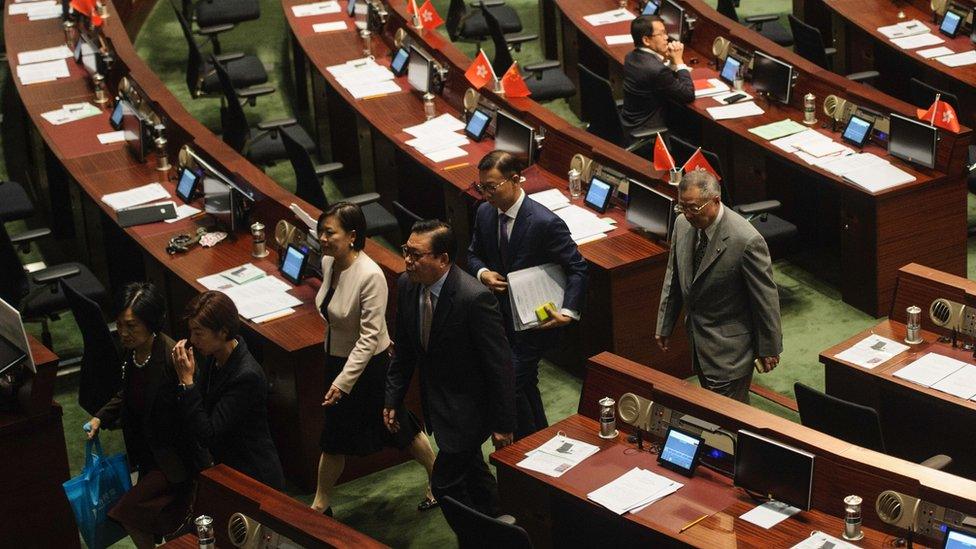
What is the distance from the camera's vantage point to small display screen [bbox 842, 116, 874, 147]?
24.4 ft

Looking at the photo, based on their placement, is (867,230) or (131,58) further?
(131,58)

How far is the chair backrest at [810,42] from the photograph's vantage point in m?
9.22

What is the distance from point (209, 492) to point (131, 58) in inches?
191

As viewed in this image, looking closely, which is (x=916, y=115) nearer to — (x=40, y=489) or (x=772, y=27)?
(x=772, y=27)

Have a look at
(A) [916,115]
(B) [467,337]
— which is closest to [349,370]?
(B) [467,337]

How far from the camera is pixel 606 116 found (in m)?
8.41

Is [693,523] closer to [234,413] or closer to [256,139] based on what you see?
[234,413]

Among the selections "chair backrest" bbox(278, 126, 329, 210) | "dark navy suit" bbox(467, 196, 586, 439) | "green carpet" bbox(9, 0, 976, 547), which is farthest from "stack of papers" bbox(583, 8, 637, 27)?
"dark navy suit" bbox(467, 196, 586, 439)

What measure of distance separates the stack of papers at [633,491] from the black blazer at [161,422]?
138 centimetres

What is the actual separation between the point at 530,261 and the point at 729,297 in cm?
80

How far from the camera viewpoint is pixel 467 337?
496 centimetres

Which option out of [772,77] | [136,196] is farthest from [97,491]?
[772,77]

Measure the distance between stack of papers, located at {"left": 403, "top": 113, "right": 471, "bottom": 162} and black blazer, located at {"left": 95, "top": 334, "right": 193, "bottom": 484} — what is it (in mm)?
3168

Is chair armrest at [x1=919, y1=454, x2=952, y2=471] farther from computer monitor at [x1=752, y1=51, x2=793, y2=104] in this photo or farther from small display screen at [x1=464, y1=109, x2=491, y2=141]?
small display screen at [x1=464, y1=109, x2=491, y2=141]
